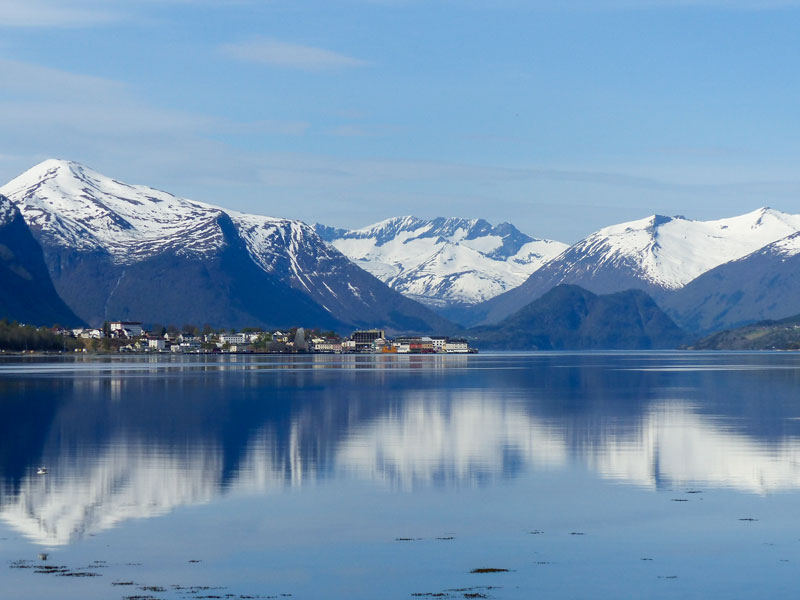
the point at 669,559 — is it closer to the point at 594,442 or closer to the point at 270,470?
the point at 270,470

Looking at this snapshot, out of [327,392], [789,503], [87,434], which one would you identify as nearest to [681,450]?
[789,503]

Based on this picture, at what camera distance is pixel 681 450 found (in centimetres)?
5834

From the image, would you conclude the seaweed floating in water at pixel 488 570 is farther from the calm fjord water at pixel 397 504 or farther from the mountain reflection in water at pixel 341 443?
the mountain reflection in water at pixel 341 443

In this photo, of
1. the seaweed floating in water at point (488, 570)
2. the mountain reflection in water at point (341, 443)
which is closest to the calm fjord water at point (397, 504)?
the mountain reflection in water at point (341, 443)

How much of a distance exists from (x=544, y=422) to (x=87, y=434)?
2842 cm

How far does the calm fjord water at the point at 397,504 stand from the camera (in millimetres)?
29578

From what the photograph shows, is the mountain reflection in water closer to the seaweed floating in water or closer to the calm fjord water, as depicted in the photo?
the calm fjord water

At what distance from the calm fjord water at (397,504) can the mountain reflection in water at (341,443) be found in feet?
0.67

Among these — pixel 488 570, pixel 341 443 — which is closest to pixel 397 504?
pixel 488 570

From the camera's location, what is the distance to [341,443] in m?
61.4

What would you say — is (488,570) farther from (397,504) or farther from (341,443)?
(341,443)

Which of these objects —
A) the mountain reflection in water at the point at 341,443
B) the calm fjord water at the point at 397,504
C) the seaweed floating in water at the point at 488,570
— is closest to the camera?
the calm fjord water at the point at 397,504

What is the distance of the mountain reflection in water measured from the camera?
145ft

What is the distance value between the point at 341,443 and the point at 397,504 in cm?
2040
